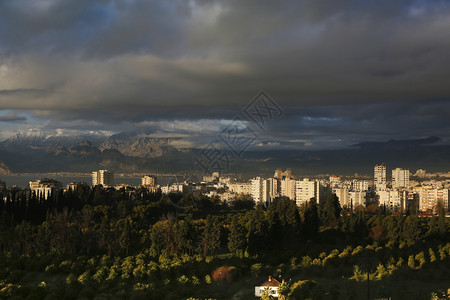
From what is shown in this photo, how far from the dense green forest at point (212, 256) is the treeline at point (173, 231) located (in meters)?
0.09

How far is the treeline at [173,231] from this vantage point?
30438 mm

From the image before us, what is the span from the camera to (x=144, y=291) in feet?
65.0

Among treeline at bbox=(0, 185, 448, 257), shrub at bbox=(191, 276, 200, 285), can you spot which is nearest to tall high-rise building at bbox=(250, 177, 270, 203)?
treeline at bbox=(0, 185, 448, 257)

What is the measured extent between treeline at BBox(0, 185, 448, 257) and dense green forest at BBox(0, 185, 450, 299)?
0.09 m

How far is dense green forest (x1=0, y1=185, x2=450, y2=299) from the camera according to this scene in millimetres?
20328

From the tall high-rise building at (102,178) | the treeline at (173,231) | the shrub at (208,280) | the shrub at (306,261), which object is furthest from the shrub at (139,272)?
the tall high-rise building at (102,178)

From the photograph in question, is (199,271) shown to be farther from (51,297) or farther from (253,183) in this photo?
(253,183)

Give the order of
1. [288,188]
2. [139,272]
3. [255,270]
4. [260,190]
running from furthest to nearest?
[288,188] < [260,190] < [255,270] < [139,272]

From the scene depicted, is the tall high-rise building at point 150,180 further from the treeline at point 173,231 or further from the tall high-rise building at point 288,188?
the treeline at point 173,231

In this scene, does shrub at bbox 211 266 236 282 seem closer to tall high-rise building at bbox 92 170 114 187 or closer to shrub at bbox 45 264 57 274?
shrub at bbox 45 264 57 274

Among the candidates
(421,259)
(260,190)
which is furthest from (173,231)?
(260,190)

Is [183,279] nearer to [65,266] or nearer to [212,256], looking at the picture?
[65,266]

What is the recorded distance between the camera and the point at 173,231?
3097cm

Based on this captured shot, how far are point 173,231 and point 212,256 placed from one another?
314 cm
